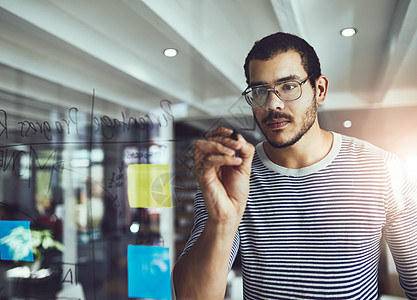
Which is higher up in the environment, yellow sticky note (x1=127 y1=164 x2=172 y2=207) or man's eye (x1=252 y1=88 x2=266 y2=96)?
man's eye (x1=252 y1=88 x2=266 y2=96)

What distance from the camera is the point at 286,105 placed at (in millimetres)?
883

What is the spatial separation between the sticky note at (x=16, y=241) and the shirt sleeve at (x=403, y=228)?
1334 millimetres

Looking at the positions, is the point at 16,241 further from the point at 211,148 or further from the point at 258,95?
the point at 258,95

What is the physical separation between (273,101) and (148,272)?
2.50 ft

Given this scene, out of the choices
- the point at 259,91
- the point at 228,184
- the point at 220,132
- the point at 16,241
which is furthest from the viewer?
the point at 16,241

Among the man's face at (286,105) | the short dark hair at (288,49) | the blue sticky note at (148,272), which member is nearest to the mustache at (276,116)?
the man's face at (286,105)

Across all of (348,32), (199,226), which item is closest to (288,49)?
(348,32)

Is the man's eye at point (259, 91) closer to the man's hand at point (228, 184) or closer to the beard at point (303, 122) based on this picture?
the beard at point (303, 122)

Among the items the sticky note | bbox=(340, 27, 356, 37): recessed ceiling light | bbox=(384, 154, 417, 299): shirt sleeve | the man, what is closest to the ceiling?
bbox=(340, 27, 356, 37): recessed ceiling light

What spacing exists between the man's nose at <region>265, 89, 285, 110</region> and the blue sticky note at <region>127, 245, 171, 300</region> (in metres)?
0.63

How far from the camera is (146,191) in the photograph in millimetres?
1266

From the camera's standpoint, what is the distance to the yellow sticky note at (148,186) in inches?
48.9

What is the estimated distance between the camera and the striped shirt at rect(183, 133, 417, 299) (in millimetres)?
868

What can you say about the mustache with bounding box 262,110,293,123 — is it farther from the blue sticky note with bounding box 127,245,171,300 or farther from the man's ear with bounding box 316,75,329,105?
the blue sticky note with bounding box 127,245,171,300
